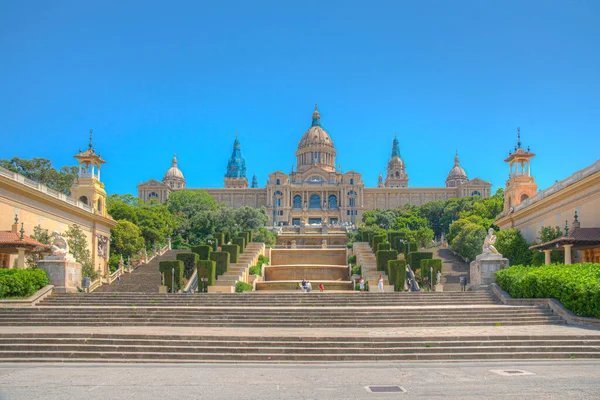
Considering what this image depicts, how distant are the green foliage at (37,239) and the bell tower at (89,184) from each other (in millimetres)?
11270

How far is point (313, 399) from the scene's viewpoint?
11305 millimetres

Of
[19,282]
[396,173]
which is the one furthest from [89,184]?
[396,173]

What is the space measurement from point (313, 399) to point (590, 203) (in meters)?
27.4

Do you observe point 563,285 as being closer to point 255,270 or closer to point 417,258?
point 417,258

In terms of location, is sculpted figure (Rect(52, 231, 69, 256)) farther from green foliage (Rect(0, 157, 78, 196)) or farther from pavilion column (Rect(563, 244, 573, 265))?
green foliage (Rect(0, 157, 78, 196))

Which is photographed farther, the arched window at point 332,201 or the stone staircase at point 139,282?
the arched window at point 332,201

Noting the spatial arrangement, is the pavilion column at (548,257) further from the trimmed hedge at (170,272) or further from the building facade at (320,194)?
the building facade at (320,194)

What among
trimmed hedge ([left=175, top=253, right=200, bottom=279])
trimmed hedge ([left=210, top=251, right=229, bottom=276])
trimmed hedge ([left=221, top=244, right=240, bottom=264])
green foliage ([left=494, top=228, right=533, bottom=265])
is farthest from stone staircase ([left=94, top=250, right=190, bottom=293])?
green foliage ([left=494, top=228, right=533, bottom=265])

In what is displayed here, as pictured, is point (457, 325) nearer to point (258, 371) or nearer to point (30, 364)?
point (258, 371)

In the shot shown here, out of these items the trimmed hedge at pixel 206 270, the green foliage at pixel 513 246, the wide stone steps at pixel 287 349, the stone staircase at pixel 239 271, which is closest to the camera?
the wide stone steps at pixel 287 349

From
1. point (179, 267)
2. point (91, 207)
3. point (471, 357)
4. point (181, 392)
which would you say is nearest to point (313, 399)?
point (181, 392)

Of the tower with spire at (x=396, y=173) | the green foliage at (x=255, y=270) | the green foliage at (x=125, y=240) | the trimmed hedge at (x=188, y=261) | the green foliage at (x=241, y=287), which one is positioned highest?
the tower with spire at (x=396, y=173)

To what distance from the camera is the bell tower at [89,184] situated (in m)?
49.9

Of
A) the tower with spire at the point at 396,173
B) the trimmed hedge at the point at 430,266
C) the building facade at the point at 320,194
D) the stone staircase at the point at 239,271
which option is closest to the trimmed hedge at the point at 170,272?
the stone staircase at the point at 239,271
